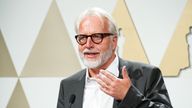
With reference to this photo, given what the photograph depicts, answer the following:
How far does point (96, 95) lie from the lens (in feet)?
7.32

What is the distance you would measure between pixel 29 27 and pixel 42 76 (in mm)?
523

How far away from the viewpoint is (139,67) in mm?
2195

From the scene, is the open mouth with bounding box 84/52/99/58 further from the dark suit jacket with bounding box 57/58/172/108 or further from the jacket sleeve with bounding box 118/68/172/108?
the jacket sleeve with bounding box 118/68/172/108

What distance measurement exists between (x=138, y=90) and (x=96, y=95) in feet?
0.99

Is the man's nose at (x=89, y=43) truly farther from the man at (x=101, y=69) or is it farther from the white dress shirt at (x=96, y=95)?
the white dress shirt at (x=96, y=95)

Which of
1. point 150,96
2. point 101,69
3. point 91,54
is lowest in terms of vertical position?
point 150,96

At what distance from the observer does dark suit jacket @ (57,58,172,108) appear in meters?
1.80

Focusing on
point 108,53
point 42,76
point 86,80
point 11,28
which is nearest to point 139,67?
point 108,53

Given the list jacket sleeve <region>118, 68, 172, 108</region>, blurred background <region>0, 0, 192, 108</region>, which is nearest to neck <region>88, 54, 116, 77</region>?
jacket sleeve <region>118, 68, 172, 108</region>

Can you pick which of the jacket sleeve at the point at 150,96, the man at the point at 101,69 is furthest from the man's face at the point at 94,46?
the jacket sleeve at the point at 150,96

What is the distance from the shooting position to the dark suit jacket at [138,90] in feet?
5.90

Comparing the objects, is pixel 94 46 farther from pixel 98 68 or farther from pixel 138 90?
pixel 138 90

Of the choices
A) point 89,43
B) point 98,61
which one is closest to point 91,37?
point 89,43

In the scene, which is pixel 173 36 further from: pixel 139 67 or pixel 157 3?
pixel 139 67
